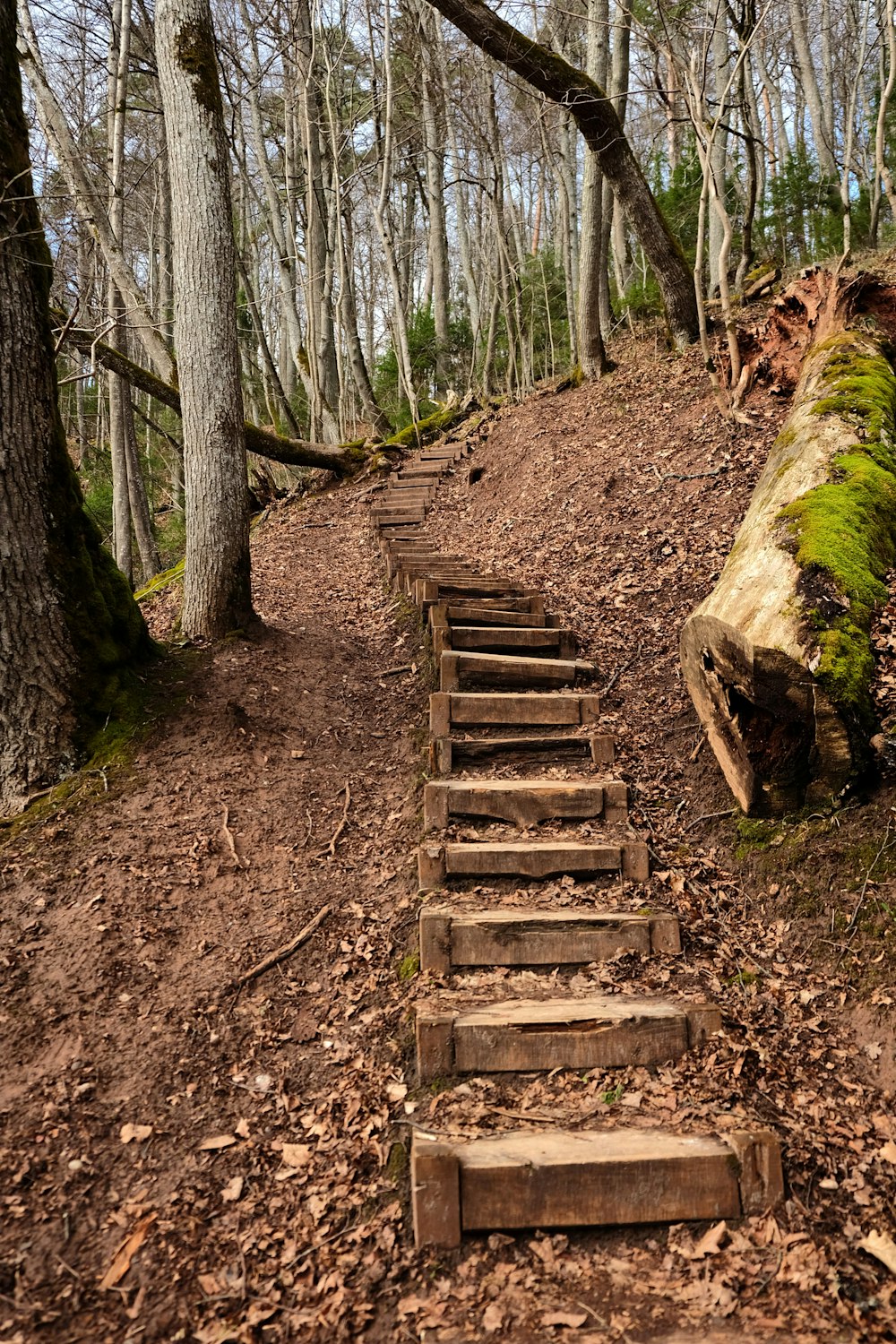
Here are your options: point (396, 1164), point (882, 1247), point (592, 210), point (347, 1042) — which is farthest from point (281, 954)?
point (592, 210)

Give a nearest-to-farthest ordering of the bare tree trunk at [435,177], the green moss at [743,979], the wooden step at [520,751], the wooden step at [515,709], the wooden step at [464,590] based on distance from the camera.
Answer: the green moss at [743,979] → the wooden step at [520,751] → the wooden step at [515,709] → the wooden step at [464,590] → the bare tree trunk at [435,177]

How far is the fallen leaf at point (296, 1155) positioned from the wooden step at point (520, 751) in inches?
87.1

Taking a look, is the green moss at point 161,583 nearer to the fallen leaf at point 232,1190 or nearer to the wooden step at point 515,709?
the wooden step at point 515,709

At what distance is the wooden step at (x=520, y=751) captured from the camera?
491 centimetres

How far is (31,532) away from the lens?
4719 millimetres

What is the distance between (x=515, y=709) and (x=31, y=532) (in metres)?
3.18

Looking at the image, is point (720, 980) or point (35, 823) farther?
point (35, 823)

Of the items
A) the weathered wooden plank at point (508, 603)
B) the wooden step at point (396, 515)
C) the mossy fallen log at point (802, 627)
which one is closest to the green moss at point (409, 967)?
the mossy fallen log at point (802, 627)

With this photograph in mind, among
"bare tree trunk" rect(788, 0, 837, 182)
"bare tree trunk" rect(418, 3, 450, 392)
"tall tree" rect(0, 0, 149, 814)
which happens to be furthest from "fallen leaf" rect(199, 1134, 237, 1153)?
"bare tree trunk" rect(788, 0, 837, 182)

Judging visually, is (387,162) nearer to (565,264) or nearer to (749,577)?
(565,264)

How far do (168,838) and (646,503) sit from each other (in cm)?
549

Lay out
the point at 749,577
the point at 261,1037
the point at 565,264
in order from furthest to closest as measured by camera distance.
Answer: the point at 565,264 → the point at 749,577 → the point at 261,1037

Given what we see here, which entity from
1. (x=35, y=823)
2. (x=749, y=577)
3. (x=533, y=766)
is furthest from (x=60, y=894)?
(x=749, y=577)

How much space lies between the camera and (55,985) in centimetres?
369
